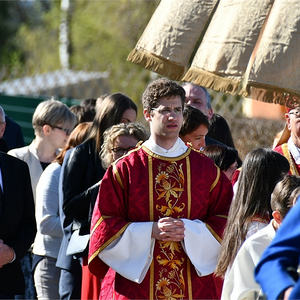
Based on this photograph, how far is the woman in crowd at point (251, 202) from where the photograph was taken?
5.53 meters

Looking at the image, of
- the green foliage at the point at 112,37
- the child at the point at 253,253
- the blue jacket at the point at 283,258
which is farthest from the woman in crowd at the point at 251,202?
the green foliage at the point at 112,37

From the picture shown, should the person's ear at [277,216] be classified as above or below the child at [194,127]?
above

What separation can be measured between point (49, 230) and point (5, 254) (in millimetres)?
1065

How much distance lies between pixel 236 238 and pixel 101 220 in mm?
819

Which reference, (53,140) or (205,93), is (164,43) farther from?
(53,140)


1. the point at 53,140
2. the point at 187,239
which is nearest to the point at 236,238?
the point at 187,239

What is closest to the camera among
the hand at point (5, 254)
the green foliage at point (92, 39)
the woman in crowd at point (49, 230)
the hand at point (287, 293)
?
the hand at point (287, 293)

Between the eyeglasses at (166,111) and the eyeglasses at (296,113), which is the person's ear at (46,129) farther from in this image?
the eyeglasses at (166,111)

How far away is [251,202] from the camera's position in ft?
18.4

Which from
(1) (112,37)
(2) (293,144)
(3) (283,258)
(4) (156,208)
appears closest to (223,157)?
(2) (293,144)

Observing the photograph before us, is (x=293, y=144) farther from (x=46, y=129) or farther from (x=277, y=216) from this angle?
(x=46, y=129)

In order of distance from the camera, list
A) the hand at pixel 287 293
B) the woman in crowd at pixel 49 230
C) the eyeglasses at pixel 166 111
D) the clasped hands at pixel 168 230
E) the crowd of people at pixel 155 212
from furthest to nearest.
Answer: the woman in crowd at pixel 49 230 → the eyeglasses at pixel 166 111 → the clasped hands at pixel 168 230 → the crowd of people at pixel 155 212 → the hand at pixel 287 293

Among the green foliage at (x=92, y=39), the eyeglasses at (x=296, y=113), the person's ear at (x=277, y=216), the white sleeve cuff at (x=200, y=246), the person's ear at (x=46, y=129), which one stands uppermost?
the eyeglasses at (x=296, y=113)

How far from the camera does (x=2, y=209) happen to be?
674cm
